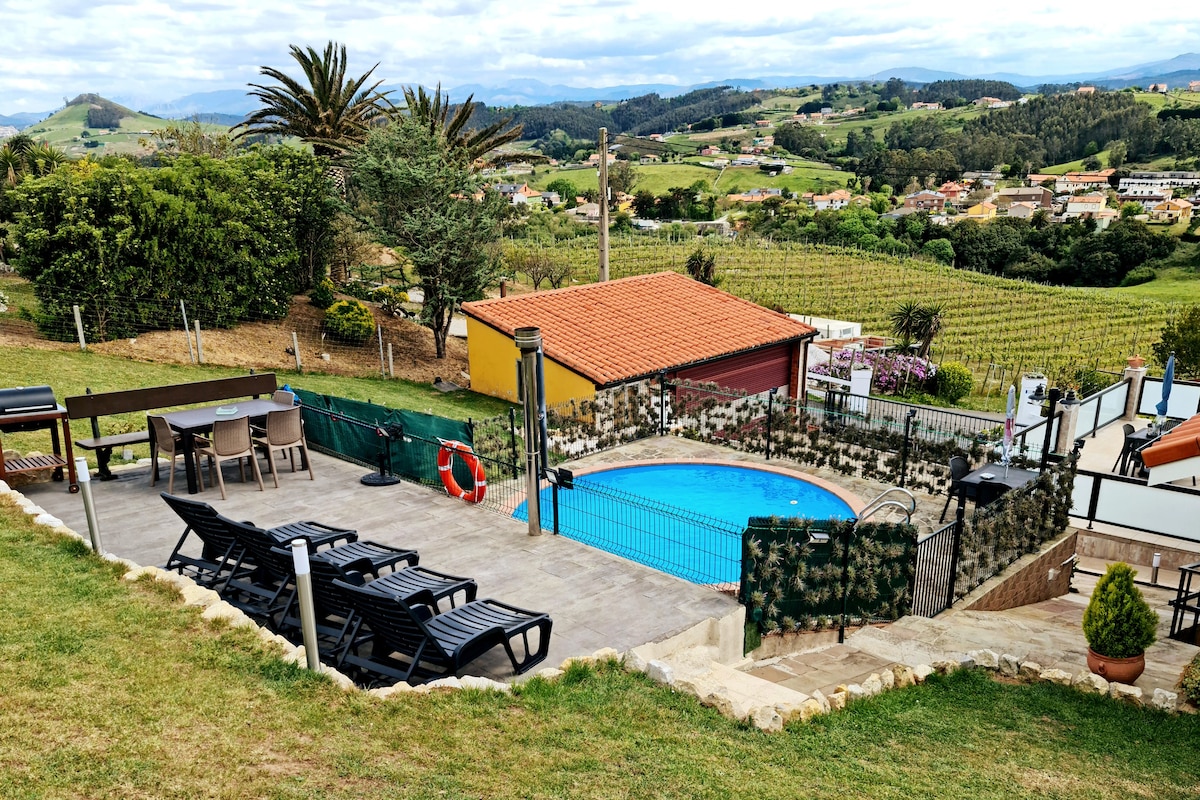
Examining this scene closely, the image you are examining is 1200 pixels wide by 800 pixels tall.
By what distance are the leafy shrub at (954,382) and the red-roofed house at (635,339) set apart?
30.8ft

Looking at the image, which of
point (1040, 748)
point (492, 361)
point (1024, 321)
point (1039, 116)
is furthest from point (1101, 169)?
point (1040, 748)

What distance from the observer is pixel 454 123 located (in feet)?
94.5

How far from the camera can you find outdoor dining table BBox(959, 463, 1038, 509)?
11391 mm

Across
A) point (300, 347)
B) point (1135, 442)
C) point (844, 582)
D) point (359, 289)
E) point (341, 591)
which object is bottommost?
point (1135, 442)

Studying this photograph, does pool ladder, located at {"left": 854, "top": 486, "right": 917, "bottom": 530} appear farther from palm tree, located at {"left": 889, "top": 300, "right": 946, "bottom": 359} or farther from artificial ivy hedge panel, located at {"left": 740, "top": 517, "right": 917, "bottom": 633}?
palm tree, located at {"left": 889, "top": 300, "right": 946, "bottom": 359}

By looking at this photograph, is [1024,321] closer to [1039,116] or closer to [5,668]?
[5,668]

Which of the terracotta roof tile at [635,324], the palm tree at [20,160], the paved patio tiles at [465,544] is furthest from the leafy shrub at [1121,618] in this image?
the palm tree at [20,160]

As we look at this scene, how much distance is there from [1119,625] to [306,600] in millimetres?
7239

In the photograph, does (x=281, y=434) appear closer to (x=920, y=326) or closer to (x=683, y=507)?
(x=683, y=507)

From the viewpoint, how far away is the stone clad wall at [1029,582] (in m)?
10.4

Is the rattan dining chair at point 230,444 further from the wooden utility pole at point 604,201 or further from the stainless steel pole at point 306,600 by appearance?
the wooden utility pole at point 604,201

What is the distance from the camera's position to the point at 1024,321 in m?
42.3

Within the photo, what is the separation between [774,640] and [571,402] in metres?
8.59

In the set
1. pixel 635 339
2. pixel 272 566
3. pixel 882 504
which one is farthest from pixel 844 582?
pixel 635 339
